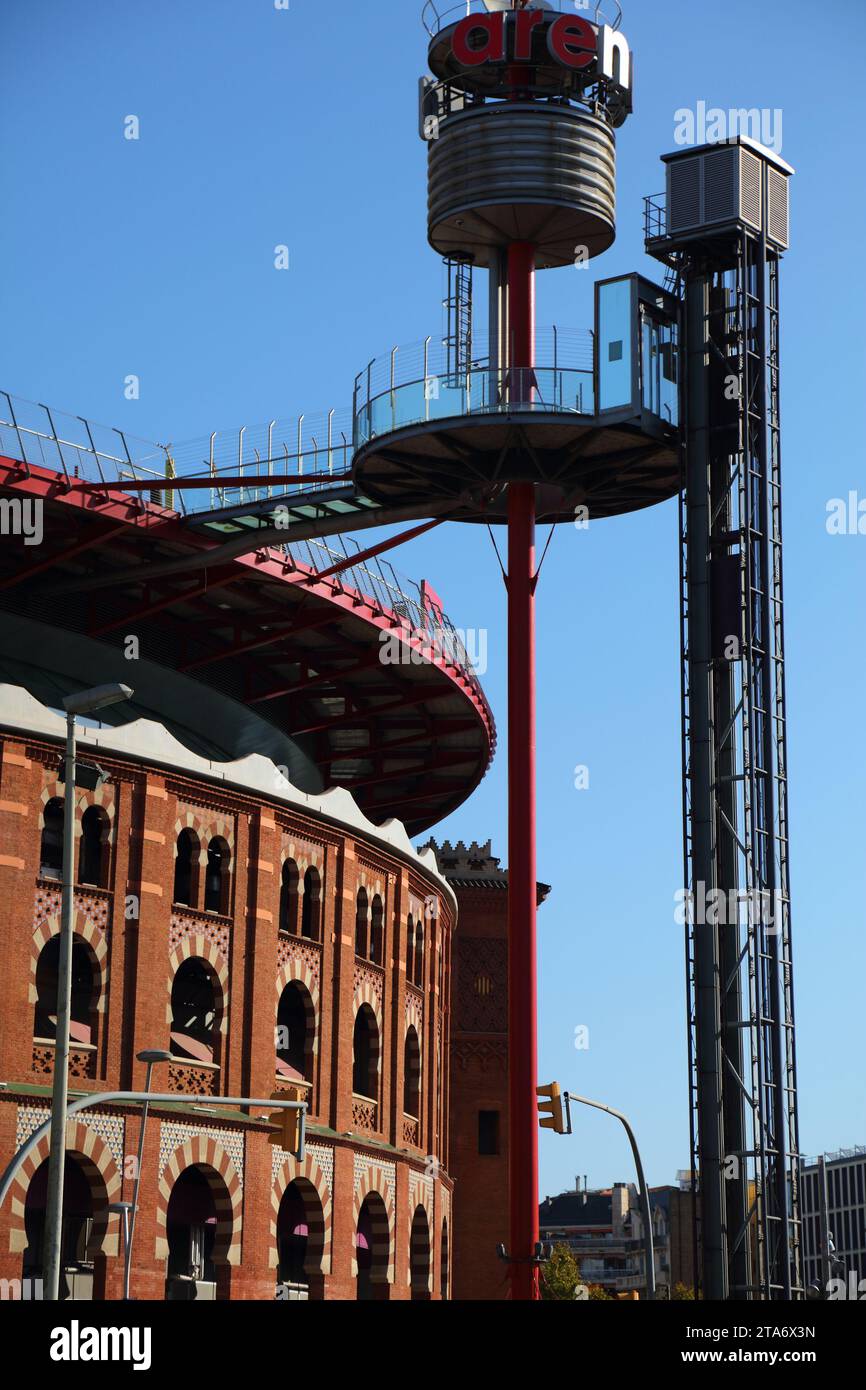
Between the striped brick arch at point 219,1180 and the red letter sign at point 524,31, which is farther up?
the red letter sign at point 524,31

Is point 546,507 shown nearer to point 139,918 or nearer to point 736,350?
point 736,350

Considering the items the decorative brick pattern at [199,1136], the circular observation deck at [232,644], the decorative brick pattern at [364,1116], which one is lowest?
the decorative brick pattern at [199,1136]

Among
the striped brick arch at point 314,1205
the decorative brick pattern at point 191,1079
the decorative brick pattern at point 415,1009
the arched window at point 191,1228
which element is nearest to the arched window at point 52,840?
the decorative brick pattern at point 191,1079

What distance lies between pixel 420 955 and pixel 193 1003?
40.0 feet

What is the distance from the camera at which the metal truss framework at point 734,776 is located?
41.4 metres

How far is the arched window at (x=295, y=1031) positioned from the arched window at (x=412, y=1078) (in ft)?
23.7

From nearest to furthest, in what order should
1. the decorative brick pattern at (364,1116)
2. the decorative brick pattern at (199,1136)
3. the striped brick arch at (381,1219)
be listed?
the decorative brick pattern at (199,1136) < the decorative brick pattern at (364,1116) < the striped brick arch at (381,1219)

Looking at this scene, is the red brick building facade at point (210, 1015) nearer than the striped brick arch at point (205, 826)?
Result: Yes

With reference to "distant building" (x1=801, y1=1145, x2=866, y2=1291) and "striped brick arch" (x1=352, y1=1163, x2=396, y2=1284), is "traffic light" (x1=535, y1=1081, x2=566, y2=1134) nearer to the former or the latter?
"striped brick arch" (x1=352, y1=1163, x2=396, y2=1284)

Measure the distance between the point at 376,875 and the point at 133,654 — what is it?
29.6 feet

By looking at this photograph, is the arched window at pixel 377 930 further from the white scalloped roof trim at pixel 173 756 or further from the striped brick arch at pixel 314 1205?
the striped brick arch at pixel 314 1205

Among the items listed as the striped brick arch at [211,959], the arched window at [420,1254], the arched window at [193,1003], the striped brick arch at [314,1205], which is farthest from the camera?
the arched window at [420,1254]

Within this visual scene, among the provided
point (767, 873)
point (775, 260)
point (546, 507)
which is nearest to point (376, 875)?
point (546, 507)

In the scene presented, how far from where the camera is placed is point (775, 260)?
4688 cm
